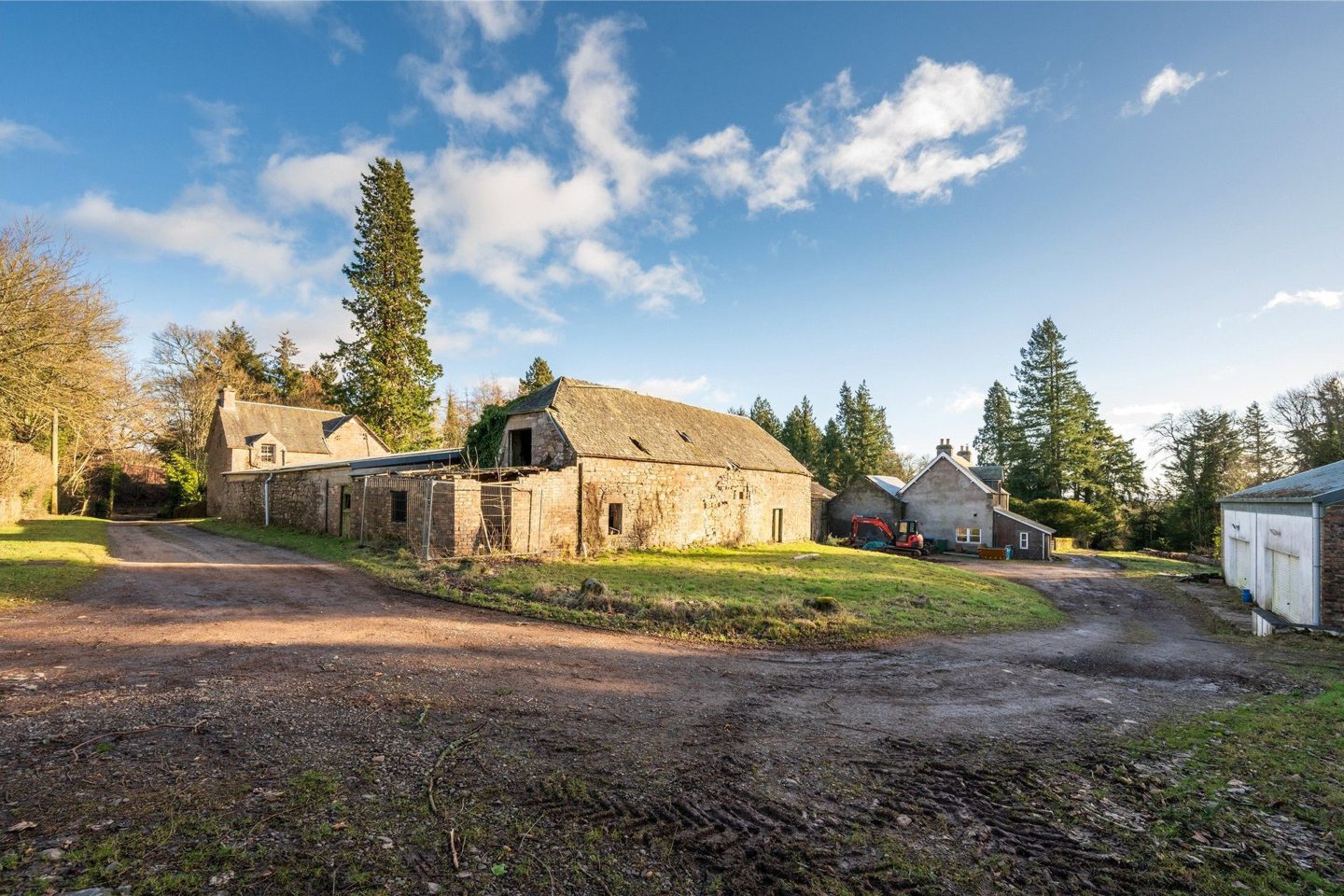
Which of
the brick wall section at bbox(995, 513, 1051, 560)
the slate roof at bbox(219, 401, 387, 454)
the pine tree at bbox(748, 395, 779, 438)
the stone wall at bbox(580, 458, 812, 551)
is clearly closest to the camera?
the stone wall at bbox(580, 458, 812, 551)

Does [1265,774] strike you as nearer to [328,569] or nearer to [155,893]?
[155,893]

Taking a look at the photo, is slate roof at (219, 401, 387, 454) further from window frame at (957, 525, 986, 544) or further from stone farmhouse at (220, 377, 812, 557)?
window frame at (957, 525, 986, 544)

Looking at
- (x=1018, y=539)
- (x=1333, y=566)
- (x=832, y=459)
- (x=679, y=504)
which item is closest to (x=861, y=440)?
(x=832, y=459)

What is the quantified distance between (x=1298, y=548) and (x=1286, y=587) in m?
1.58

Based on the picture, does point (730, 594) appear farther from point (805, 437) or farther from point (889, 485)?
point (805, 437)

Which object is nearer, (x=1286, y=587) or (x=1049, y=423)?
(x=1286, y=587)

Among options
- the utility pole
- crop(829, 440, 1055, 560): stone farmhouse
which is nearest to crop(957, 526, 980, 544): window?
crop(829, 440, 1055, 560): stone farmhouse

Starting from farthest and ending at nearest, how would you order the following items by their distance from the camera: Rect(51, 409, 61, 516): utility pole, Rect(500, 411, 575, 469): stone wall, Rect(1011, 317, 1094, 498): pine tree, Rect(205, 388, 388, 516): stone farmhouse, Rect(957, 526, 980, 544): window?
Rect(1011, 317, 1094, 498): pine tree
Rect(205, 388, 388, 516): stone farmhouse
Rect(957, 526, 980, 544): window
Rect(51, 409, 61, 516): utility pole
Rect(500, 411, 575, 469): stone wall

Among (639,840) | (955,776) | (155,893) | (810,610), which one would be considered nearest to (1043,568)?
(810,610)

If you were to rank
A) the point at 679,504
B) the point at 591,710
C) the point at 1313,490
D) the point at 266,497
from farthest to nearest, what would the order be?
the point at 266,497
the point at 679,504
the point at 1313,490
the point at 591,710

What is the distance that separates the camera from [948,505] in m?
35.0

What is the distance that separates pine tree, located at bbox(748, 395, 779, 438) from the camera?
6975 cm

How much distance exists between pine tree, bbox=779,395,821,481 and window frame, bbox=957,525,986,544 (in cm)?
2225

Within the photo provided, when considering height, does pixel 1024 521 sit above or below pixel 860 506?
below
